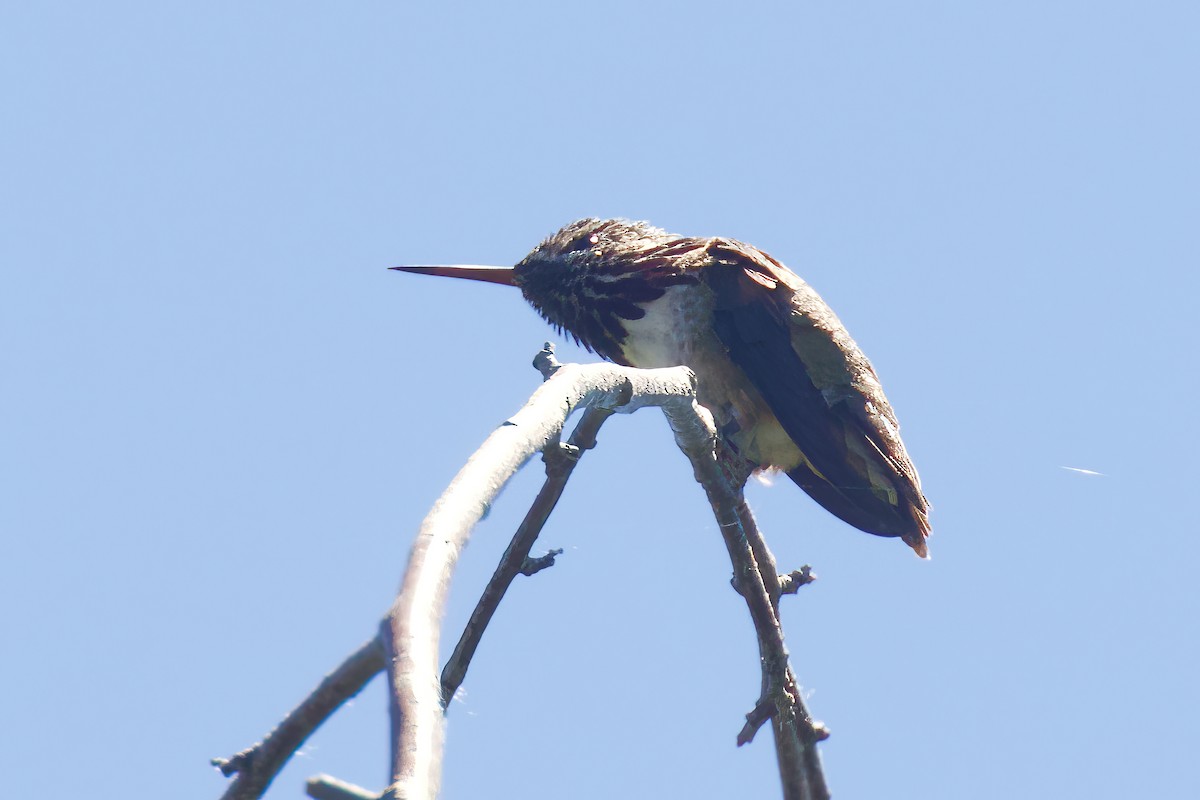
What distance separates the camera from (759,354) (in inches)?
196

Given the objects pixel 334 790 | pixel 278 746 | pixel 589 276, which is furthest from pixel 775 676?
pixel 334 790

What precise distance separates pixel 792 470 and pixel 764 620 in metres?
1.33

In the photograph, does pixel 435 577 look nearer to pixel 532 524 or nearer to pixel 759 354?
pixel 532 524

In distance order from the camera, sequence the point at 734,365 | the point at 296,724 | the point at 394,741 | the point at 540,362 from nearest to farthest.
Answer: the point at 394,741 → the point at 296,724 → the point at 540,362 → the point at 734,365

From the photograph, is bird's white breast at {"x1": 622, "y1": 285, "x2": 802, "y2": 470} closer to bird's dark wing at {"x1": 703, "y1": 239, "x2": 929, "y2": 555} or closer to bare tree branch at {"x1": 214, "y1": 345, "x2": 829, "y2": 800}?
bird's dark wing at {"x1": 703, "y1": 239, "x2": 929, "y2": 555}

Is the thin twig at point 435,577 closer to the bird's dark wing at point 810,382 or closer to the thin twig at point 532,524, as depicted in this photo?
the thin twig at point 532,524

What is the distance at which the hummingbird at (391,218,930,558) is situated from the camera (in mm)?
4992

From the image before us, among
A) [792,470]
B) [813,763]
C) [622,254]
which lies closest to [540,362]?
[813,763]

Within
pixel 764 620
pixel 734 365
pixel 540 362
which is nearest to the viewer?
pixel 540 362

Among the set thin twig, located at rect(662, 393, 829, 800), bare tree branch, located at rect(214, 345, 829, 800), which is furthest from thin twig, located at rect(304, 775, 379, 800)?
thin twig, located at rect(662, 393, 829, 800)

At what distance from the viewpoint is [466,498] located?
6.39 feet

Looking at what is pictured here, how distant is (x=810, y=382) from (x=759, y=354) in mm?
218

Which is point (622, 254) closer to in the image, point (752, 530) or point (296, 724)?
point (752, 530)

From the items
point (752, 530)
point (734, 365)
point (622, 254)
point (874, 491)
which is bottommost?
point (752, 530)
